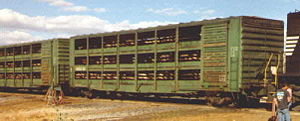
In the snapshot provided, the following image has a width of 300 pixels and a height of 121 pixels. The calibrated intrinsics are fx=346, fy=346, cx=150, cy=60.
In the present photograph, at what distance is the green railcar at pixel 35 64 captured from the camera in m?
25.1

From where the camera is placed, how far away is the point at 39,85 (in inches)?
1056

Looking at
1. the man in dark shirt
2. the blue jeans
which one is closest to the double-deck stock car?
the man in dark shirt

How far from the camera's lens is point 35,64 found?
27.8 metres

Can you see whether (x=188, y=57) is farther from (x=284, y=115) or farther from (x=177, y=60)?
(x=284, y=115)

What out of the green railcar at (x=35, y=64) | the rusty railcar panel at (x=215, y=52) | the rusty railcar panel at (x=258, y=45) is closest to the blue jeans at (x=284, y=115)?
the rusty railcar panel at (x=258, y=45)

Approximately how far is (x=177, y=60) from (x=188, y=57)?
0.58 m

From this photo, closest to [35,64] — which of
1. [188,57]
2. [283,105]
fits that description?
[188,57]

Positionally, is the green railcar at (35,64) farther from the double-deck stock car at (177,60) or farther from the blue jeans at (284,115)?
the blue jeans at (284,115)

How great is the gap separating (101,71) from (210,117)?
37.3 ft

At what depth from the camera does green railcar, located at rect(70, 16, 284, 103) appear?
15086mm

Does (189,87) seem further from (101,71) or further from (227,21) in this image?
(101,71)

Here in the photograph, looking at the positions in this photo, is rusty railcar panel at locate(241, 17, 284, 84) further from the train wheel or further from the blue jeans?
the blue jeans

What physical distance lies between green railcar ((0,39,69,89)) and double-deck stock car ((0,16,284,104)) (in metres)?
0.08

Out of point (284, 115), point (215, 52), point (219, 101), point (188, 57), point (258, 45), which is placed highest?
point (258, 45)
